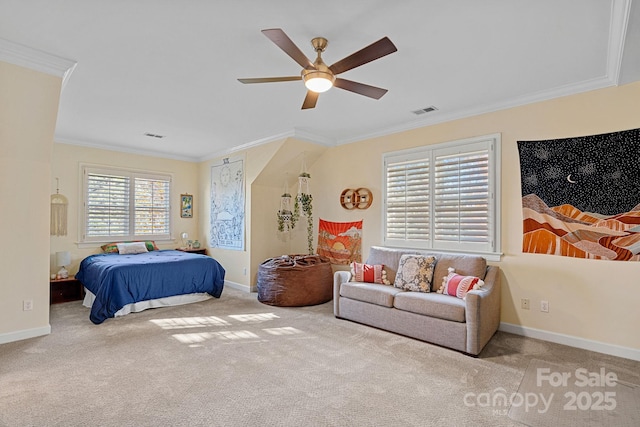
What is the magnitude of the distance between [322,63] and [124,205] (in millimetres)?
5361

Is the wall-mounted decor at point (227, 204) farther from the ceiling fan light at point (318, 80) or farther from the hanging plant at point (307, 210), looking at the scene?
the ceiling fan light at point (318, 80)

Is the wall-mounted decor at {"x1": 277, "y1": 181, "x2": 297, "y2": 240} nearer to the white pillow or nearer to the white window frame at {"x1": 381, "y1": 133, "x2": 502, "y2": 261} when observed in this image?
the white window frame at {"x1": 381, "y1": 133, "x2": 502, "y2": 261}

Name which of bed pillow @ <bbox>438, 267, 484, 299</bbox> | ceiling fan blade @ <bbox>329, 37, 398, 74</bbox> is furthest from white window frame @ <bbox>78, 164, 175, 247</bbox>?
bed pillow @ <bbox>438, 267, 484, 299</bbox>

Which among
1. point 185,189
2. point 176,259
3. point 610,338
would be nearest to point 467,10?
point 610,338

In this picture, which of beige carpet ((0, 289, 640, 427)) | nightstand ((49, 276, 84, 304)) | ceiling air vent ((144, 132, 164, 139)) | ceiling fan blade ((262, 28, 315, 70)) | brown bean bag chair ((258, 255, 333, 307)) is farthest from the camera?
ceiling air vent ((144, 132, 164, 139))

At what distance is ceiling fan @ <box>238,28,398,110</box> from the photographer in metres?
2.08

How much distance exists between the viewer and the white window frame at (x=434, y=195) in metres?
3.85

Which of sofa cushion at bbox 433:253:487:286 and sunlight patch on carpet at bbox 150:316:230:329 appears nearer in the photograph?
sofa cushion at bbox 433:253:487:286

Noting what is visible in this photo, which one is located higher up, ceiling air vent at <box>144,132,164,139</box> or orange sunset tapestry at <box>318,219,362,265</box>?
ceiling air vent at <box>144,132,164,139</box>

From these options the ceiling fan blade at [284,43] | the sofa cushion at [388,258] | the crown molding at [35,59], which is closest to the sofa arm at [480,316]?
the sofa cushion at [388,258]

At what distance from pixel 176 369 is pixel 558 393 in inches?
121

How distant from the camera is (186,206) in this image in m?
7.05

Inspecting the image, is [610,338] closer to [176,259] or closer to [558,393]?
[558,393]

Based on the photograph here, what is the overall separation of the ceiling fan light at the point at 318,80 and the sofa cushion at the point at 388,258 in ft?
8.68
